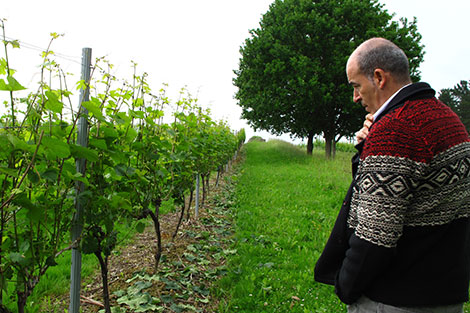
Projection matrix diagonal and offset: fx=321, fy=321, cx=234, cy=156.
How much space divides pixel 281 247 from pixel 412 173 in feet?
13.3

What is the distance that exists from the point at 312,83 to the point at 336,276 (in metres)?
14.9

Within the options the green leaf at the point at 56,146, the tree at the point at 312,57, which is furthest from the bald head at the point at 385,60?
the tree at the point at 312,57

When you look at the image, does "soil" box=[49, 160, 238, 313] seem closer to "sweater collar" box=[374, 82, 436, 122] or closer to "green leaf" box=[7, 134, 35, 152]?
"green leaf" box=[7, 134, 35, 152]

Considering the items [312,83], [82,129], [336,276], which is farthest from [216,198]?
[312,83]

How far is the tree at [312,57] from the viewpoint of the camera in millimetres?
16016

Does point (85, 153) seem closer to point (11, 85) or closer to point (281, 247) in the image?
point (11, 85)

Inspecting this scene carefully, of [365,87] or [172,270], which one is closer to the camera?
[365,87]

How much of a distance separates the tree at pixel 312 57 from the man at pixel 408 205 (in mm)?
14837

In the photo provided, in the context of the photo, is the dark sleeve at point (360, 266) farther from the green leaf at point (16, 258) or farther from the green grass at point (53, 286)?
the green grass at point (53, 286)

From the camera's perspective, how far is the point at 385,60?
1359 millimetres

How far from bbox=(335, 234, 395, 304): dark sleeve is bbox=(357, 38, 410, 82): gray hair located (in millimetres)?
709

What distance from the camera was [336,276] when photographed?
4.71ft

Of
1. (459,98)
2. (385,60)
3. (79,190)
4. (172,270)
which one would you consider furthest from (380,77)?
(459,98)

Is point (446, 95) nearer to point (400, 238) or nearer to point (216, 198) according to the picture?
point (216, 198)
